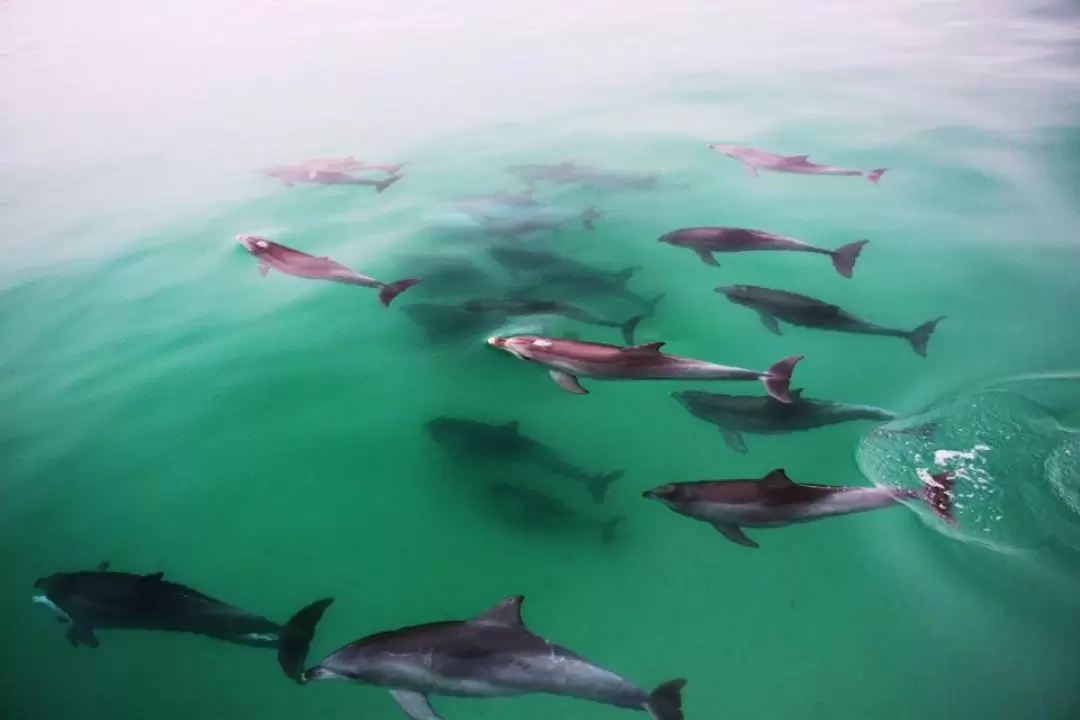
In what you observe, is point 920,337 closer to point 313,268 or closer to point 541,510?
point 541,510

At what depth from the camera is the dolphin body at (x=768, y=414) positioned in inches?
199

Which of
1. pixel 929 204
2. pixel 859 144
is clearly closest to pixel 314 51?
pixel 859 144

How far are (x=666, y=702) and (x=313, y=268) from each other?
5.18 m

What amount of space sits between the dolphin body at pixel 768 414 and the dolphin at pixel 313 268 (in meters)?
2.99

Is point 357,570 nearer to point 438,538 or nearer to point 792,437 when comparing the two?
point 438,538

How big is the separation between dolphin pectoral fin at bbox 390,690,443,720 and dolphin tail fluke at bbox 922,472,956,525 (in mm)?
3291

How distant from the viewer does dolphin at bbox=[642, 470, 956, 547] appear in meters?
4.16

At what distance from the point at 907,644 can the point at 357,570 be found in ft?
12.0

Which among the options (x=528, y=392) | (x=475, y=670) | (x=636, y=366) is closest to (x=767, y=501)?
(x=636, y=366)

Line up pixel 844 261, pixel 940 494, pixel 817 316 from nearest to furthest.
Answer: pixel 940 494 < pixel 817 316 < pixel 844 261

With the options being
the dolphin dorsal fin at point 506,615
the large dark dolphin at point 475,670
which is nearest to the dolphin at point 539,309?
the dolphin dorsal fin at point 506,615

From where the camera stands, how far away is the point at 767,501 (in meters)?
4.16

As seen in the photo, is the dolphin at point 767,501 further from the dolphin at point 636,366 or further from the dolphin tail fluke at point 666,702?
the dolphin tail fluke at point 666,702

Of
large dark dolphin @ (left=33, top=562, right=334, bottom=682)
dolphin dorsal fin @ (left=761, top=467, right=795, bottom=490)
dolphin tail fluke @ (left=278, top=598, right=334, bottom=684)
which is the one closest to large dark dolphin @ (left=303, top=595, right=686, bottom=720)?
→ dolphin tail fluke @ (left=278, top=598, right=334, bottom=684)
